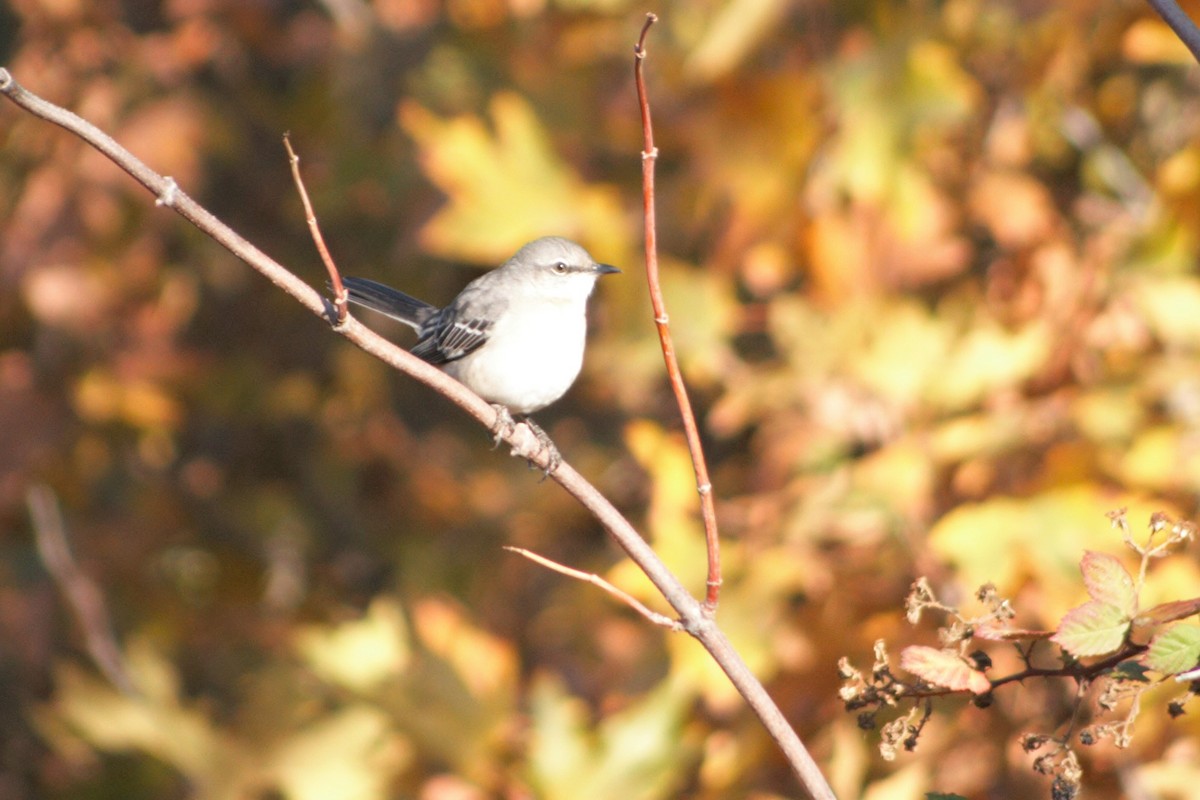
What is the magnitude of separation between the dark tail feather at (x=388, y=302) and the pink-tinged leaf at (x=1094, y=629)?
129 inches

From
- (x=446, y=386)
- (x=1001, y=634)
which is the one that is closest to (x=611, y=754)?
(x=446, y=386)

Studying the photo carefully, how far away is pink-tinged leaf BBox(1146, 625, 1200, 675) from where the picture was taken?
1.47 meters

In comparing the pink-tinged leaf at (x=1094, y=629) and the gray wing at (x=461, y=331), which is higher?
the gray wing at (x=461, y=331)

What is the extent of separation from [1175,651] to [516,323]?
3.20 m

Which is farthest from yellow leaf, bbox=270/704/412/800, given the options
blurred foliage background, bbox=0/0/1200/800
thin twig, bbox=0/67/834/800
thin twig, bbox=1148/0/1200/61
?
thin twig, bbox=1148/0/1200/61

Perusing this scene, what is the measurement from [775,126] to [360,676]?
2.30 metres

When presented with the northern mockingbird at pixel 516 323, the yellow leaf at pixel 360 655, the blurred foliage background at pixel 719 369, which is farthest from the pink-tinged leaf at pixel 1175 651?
the yellow leaf at pixel 360 655

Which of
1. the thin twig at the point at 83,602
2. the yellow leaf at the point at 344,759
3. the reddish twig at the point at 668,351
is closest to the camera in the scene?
the reddish twig at the point at 668,351

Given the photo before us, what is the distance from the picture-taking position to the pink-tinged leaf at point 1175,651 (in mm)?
1471

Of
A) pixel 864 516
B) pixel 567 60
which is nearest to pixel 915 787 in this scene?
pixel 864 516

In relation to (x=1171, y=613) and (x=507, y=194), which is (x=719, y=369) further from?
(x=1171, y=613)

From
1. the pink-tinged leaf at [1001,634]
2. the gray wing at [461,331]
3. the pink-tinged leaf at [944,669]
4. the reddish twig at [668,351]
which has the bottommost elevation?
the pink-tinged leaf at [944,669]

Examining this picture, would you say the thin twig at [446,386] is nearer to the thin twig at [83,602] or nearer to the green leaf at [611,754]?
the green leaf at [611,754]

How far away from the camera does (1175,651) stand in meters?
1.49
